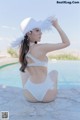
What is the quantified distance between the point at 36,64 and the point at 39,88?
13cm

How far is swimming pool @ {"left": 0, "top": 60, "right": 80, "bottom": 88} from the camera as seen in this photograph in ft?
7.82

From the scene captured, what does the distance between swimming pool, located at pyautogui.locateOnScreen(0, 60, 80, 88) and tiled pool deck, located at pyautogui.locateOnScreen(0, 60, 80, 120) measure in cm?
18

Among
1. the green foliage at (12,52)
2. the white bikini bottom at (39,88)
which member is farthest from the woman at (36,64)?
the green foliage at (12,52)

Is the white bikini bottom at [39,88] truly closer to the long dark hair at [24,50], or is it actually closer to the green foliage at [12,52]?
the long dark hair at [24,50]

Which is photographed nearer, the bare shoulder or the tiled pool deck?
the tiled pool deck

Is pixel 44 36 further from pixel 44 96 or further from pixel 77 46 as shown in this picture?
pixel 44 96

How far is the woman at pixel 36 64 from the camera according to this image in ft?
6.27

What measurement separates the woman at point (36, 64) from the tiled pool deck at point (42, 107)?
6 cm

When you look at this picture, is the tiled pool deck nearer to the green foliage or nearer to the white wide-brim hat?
the green foliage

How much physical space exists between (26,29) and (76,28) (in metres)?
0.36

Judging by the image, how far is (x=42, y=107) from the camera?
1893 millimetres

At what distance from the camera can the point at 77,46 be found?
217 cm

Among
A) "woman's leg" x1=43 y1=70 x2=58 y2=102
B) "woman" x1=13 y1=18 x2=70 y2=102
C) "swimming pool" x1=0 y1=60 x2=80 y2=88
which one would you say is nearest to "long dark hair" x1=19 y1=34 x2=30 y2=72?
"woman" x1=13 y1=18 x2=70 y2=102

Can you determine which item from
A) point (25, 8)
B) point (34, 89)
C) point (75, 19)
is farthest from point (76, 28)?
point (34, 89)
